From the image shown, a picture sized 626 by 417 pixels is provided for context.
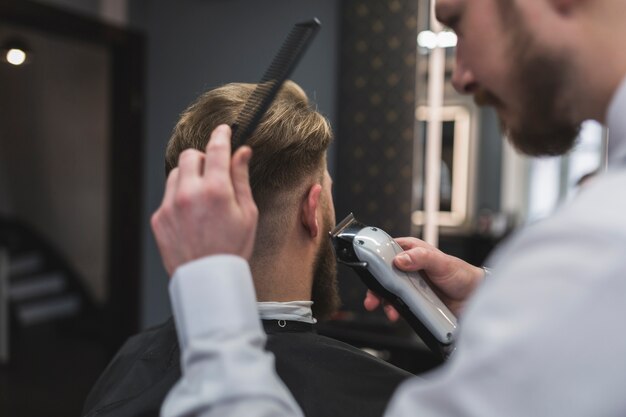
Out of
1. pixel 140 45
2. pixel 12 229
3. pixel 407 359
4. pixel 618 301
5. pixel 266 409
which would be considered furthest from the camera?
pixel 12 229

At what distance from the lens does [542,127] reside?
0.66 meters

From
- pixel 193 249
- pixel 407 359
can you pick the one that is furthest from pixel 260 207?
pixel 407 359

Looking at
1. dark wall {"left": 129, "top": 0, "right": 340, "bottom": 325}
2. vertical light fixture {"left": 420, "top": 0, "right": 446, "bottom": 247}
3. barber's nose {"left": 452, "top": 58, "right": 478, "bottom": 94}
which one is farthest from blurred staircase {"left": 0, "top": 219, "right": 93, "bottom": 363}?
barber's nose {"left": 452, "top": 58, "right": 478, "bottom": 94}

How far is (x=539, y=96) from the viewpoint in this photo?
0.63 metres

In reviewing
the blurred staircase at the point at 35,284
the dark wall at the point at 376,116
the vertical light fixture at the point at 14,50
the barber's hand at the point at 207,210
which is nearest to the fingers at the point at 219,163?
the barber's hand at the point at 207,210

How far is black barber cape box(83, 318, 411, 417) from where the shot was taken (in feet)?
3.40

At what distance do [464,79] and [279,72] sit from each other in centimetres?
26

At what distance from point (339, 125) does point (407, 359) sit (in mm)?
1218

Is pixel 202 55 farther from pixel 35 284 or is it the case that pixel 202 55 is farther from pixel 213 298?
pixel 35 284

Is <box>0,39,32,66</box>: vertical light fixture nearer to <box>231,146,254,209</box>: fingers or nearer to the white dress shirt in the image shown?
<box>231,146,254,209</box>: fingers

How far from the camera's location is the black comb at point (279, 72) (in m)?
0.80

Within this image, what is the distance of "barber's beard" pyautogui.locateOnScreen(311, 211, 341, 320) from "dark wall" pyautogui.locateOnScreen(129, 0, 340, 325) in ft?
5.93

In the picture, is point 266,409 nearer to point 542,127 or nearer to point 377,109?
point 542,127

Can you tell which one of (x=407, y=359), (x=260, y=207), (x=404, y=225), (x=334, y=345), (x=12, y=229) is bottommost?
(x=12, y=229)
